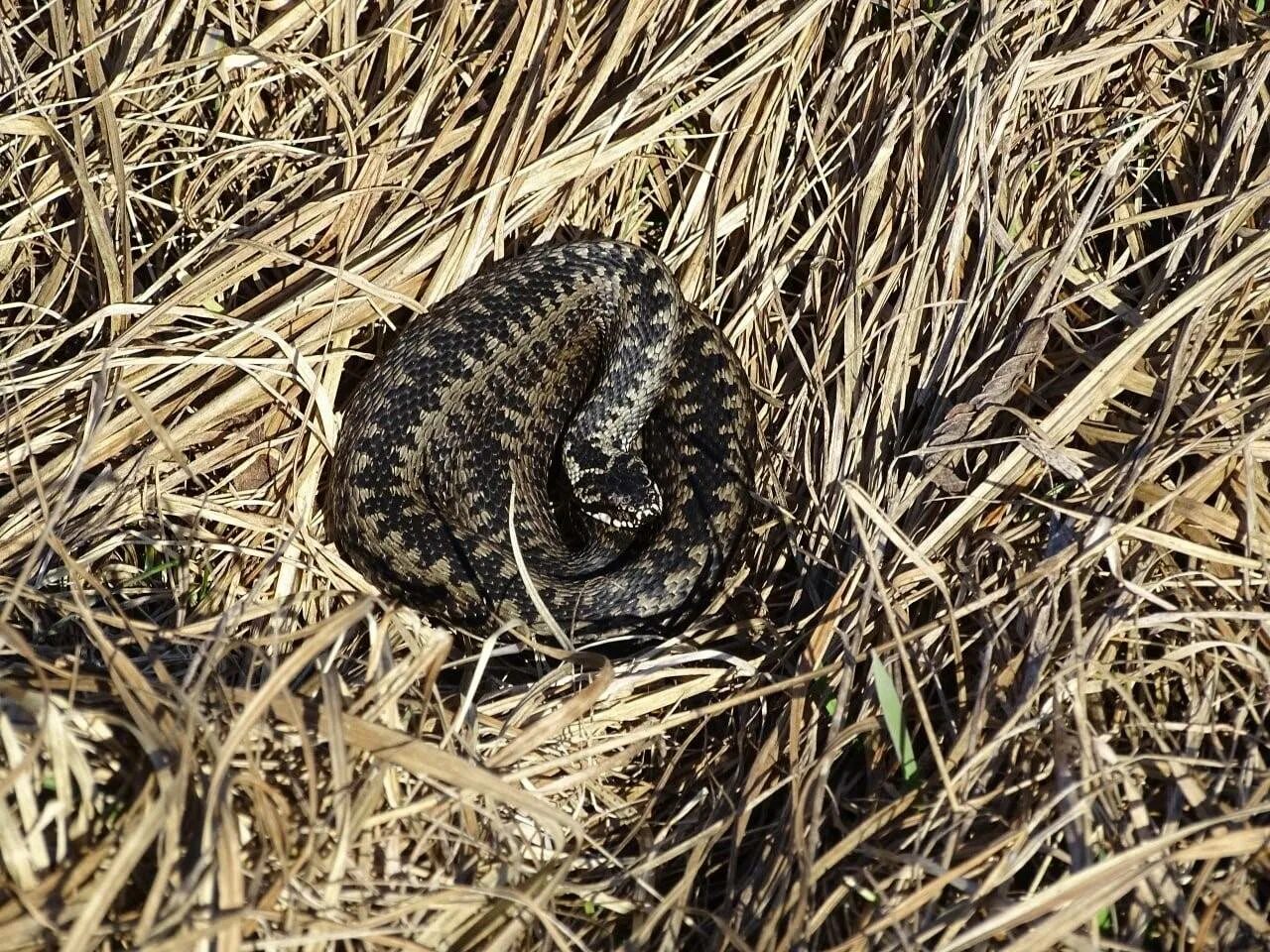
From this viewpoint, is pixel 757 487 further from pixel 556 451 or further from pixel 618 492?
pixel 556 451

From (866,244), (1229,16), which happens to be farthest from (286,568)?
(1229,16)

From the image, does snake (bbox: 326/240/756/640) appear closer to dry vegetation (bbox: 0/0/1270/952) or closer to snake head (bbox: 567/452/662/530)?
snake head (bbox: 567/452/662/530)

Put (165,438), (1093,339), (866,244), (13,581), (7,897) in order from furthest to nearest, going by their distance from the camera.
A: (866,244) → (1093,339) → (13,581) → (165,438) → (7,897)

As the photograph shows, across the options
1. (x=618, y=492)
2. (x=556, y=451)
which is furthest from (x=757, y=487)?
(x=556, y=451)

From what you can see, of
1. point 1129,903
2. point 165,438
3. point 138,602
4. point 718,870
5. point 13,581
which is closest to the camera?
point 1129,903

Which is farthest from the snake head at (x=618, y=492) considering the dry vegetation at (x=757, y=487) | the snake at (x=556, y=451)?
the dry vegetation at (x=757, y=487)

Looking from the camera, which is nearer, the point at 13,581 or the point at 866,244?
the point at 13,581

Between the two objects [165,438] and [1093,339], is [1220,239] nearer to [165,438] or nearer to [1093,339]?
[1093,339]
